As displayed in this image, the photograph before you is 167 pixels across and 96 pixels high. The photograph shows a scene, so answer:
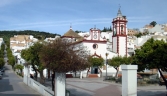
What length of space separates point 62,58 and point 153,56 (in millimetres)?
6377

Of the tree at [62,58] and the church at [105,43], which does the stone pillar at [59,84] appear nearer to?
the tree at [62,58]

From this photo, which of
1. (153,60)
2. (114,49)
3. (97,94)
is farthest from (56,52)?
(114,49)

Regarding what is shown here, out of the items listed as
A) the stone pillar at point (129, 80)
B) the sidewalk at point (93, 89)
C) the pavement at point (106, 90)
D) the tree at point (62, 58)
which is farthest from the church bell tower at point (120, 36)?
the stone pillar at point (129, 80)

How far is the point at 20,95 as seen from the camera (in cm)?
1831

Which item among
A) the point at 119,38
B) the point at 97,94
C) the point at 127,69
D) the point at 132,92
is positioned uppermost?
the point at 119,38

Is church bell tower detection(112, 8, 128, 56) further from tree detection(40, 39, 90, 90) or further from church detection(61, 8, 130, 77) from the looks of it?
tree detection(40, 39, 90, 90)

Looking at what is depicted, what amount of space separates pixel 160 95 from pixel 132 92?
10844 mm

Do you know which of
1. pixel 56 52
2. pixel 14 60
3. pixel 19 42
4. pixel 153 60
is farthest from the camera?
pixel 19 42

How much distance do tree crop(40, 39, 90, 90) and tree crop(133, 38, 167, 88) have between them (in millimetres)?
4948

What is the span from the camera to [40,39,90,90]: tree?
12367 mm

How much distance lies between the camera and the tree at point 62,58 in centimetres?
1237

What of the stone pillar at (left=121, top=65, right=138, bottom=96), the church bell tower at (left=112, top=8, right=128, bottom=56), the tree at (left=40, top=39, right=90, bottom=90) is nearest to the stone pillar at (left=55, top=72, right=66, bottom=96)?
the tree at (left=40, top=39, right=90, bottom=90)

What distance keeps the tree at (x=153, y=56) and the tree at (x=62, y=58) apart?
4948 millimetres

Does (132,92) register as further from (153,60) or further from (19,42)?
(19,42)
